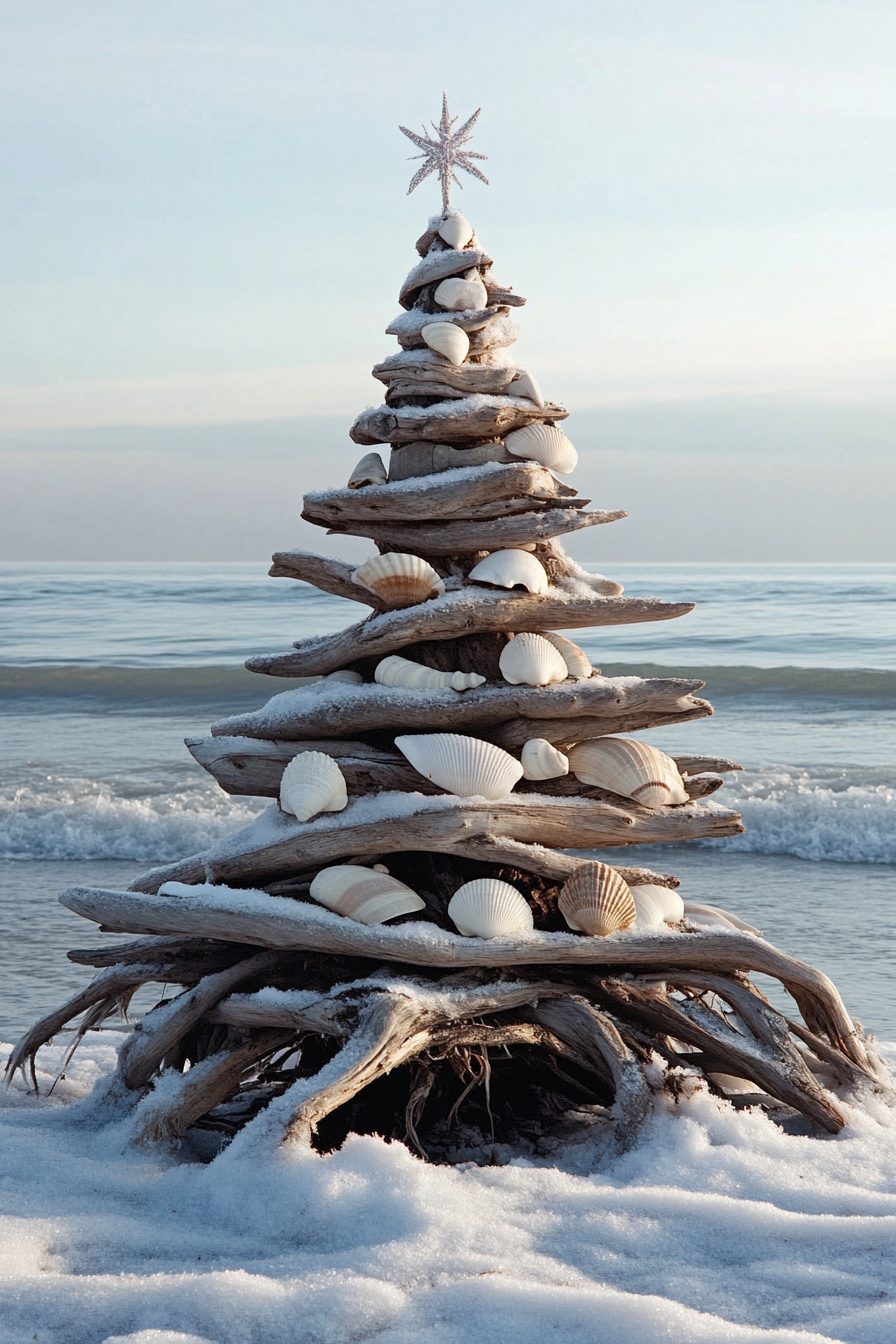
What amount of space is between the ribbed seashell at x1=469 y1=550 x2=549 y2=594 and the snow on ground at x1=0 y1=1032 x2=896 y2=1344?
183 cm

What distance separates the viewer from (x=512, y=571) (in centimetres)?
411

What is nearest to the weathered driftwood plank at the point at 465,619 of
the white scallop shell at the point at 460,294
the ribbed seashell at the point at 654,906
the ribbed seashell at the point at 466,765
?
the ribbed seashell at the point at 466,765

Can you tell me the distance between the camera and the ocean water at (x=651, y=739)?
7.77m

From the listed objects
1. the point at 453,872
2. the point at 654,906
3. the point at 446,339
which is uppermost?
the point at 446,339

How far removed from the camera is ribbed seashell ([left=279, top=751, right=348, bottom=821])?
3887 mm

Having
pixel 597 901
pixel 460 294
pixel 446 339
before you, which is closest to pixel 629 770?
pixel 597 901

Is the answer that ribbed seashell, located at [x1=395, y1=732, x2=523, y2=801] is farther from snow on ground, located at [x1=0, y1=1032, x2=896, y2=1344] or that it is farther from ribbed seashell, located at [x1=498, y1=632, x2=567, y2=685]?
snow on ground, located at [x1=0, y1=1032, x2=896, y2=1344]

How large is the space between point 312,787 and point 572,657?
1094 mm

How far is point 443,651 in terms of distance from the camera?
4.28m

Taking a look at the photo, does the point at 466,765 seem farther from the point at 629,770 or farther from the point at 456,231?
the point at 456,231

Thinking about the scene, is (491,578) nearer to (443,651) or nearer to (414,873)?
(443,651)

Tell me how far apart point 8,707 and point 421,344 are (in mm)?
17511

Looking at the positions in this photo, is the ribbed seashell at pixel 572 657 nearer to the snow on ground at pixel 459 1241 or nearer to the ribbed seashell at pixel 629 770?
the ribbed seashell at pixel 629 770

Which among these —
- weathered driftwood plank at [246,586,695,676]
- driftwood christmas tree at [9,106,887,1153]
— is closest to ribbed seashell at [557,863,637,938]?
driftwood christmas tree at [9,106,887,1153]
